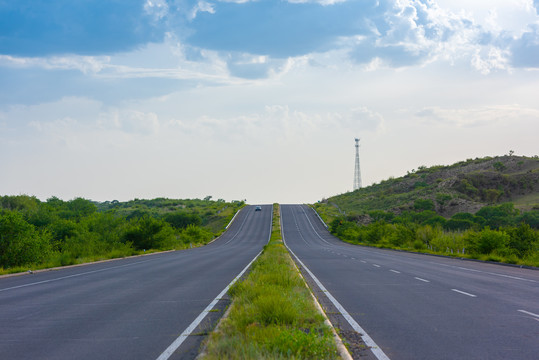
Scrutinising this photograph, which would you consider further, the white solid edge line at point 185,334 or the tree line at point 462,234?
the tree line at point 462,234

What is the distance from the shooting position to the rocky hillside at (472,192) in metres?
105

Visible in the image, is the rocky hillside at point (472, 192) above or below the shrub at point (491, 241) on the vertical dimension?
above

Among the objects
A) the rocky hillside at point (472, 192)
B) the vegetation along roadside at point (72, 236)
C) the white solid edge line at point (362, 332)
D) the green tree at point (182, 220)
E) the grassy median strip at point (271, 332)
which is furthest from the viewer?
the rocky hillside at point (472, 192)

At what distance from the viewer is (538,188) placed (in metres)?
109

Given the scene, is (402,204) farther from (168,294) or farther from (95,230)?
(168,294)

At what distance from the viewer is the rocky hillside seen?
104688 millimetres

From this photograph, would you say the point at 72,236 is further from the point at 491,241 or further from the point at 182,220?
the point at 182,220

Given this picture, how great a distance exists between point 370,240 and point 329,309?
61.0m

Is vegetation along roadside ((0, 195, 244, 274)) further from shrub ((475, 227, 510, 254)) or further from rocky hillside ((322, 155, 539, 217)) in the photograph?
rocky hillside ((322, 155, 539, 217))

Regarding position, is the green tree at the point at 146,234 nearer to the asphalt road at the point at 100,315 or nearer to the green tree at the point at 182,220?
the asphalt road at the point at 100,315

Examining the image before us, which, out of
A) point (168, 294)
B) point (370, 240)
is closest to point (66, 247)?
point (168, 294)

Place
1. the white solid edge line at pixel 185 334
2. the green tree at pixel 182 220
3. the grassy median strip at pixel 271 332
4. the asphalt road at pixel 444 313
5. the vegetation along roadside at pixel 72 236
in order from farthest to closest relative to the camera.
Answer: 1. the green tree at pixel 182 220
2. the vegetation along roadside at pixel 72 236
3. the asphalt road at pixel 444 313
4. the white solid edge line at pixel 185 334
5. the grassy median strip at pixel 271 332

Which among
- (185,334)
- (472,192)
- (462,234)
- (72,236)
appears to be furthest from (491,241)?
(472,192)

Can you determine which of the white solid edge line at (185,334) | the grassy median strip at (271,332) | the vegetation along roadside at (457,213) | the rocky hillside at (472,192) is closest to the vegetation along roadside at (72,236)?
the white solid edge line at (185,334)
